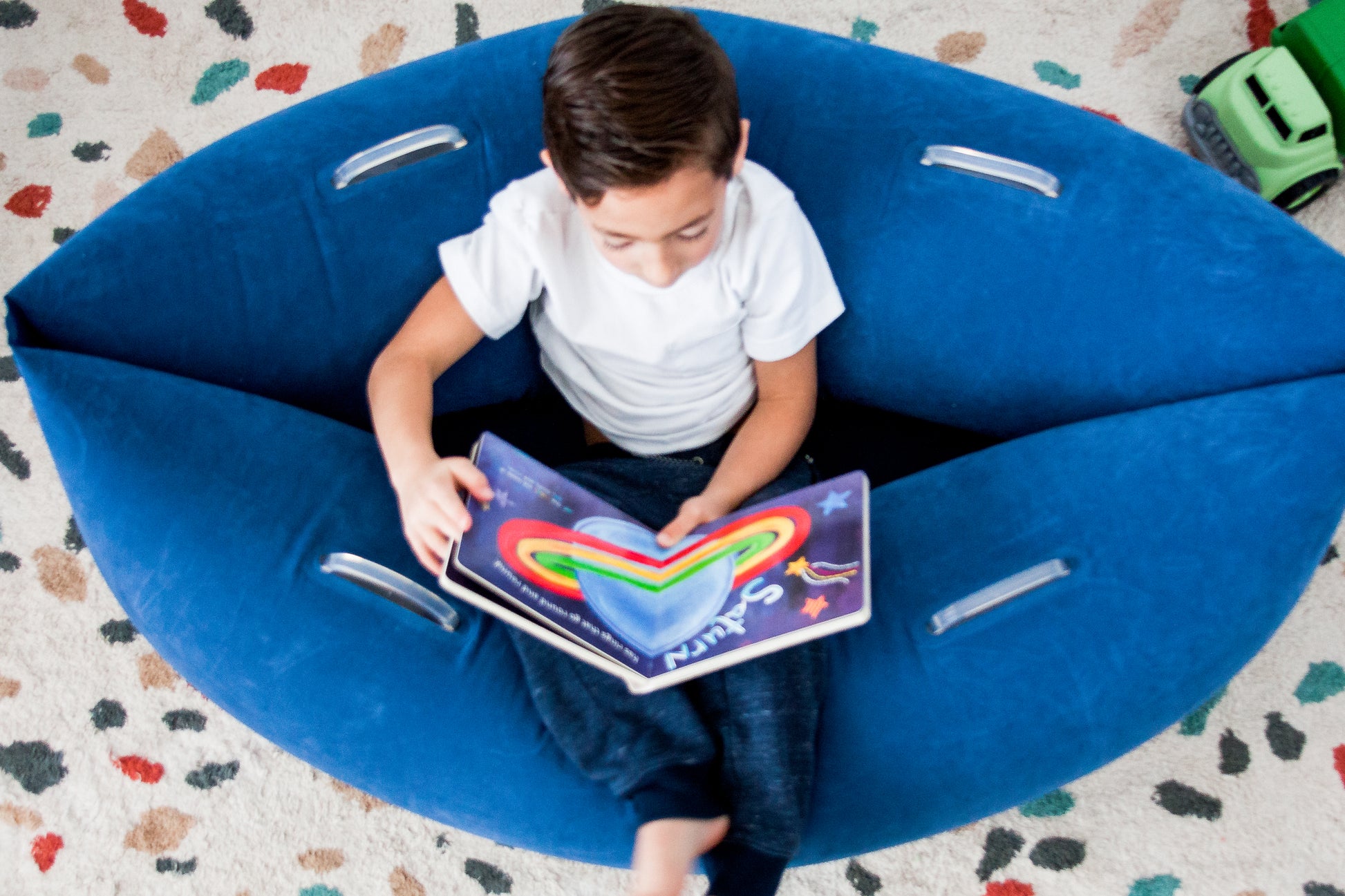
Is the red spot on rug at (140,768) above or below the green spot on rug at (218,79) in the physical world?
below

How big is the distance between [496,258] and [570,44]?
237 millimetres

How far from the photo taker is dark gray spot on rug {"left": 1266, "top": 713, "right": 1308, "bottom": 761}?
1.21 m

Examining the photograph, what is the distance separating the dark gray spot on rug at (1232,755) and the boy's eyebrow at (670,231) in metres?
0.93

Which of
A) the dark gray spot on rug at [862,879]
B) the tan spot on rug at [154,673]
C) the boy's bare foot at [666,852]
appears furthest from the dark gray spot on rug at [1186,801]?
the tan spot on rug at [154,673]

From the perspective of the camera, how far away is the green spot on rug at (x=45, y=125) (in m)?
1.57

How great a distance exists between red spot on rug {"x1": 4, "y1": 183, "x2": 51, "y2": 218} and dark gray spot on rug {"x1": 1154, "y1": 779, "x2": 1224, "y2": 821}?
172cm

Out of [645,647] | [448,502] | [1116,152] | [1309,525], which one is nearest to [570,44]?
[448,502]

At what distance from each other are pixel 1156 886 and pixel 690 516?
73 cm

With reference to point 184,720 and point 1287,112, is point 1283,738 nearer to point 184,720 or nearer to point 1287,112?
point 1287,112

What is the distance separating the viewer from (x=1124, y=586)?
3.06 feet

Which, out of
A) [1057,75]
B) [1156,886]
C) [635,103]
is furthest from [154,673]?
[1057,75]

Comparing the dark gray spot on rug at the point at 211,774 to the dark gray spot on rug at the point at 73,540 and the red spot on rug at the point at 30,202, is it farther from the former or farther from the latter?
the red spot on rug at the point at 30,202

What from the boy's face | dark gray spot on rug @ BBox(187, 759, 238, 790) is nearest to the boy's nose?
the boy's face

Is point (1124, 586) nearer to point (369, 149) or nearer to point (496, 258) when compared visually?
point (496, 258)
